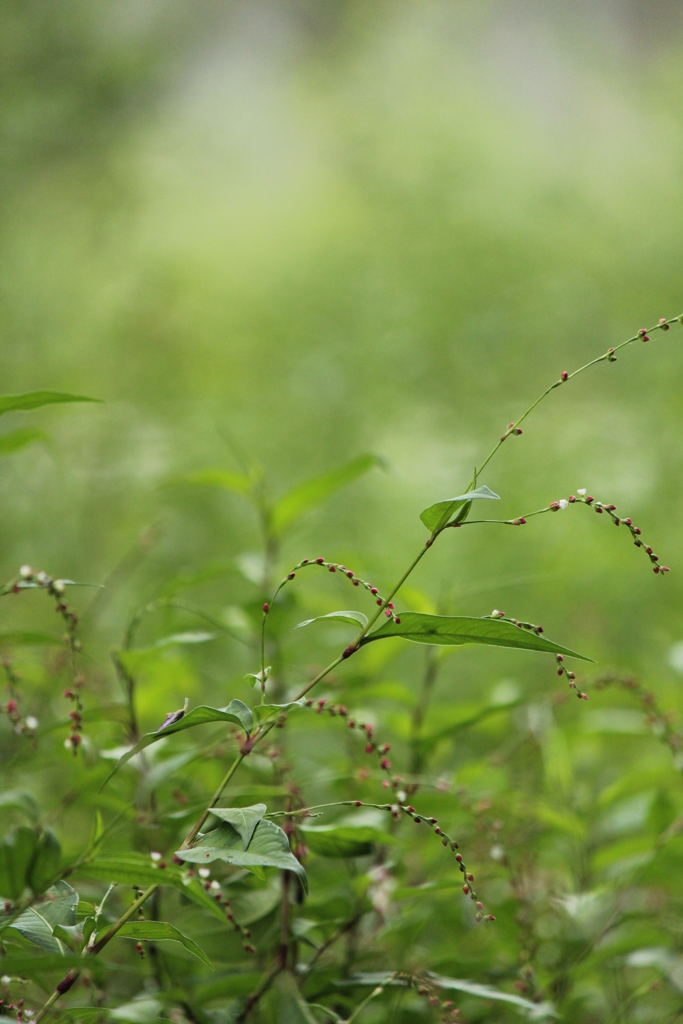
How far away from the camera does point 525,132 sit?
129 inches

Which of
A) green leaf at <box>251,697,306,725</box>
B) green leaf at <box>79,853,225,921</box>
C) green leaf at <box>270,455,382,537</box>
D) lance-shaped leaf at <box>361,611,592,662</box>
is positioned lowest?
green leaf at <box>79,853,225,921</box>

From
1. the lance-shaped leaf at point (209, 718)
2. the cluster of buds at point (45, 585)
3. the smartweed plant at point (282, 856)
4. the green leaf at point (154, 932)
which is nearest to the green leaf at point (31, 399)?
the smartweed plant at point (282, 856)

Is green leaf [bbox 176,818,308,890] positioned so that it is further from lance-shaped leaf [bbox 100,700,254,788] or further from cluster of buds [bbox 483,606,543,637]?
cluster of buds [bbox 483,606,543,637]

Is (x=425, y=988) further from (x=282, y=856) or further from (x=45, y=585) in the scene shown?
(x=45, y=585)

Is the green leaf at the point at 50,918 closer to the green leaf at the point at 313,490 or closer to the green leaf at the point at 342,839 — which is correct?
the green leaf at the point at 342,839

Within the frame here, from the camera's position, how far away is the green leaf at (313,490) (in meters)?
0.78

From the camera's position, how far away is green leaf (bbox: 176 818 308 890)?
396 mm

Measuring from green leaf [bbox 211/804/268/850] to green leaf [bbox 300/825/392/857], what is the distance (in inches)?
4.7

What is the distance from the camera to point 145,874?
0.41 meters

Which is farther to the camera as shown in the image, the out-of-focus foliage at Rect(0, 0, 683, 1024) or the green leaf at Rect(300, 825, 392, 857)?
the out-of-focus foliage at Rect(0, 0, 683, 1024)

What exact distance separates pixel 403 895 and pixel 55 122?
2.10m

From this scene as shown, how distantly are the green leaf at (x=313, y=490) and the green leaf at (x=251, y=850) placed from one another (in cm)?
40

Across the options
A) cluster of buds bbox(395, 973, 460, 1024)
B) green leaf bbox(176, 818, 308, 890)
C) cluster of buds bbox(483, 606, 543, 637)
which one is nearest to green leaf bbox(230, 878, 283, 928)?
cluster of buds bbox(395, 973, 460, 1024)

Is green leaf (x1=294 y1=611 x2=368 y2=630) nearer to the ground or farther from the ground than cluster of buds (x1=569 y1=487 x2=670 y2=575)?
nearer to the ground
